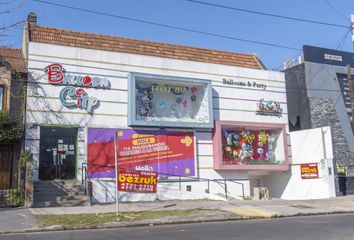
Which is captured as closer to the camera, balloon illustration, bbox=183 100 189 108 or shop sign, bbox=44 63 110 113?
shop sign, bbox=44 63 110 113

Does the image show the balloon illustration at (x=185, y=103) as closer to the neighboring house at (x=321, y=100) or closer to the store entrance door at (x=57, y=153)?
the store entrance door at (x=57, y=153)

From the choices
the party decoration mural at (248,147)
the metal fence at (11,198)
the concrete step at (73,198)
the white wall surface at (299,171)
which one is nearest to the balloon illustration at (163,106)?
the party decoration mural at (248,147)

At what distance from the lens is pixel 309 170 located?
27.2 m

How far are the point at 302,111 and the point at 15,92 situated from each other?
20.0 m

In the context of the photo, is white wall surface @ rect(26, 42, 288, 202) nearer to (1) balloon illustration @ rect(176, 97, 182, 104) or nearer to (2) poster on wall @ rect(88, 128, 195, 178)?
(2) poster on wall @ rect(88, 128, 195, 178)

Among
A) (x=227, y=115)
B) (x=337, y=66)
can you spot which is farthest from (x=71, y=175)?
(x=337, y=66)

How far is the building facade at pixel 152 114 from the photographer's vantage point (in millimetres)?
21719

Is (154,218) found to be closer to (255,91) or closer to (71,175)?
(71,175)

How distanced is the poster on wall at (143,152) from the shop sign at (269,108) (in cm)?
522

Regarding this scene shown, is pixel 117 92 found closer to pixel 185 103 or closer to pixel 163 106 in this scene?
pixel 163 106

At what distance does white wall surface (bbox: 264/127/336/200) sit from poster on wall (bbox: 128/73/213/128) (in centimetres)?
702

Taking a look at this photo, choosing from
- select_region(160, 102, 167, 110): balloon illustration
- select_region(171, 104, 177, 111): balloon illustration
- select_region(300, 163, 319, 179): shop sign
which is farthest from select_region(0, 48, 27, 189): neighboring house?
select_region(300, 163, 319, 179): shop sign

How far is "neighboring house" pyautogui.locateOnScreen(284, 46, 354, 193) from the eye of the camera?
31.6 metres

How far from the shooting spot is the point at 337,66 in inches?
1318
